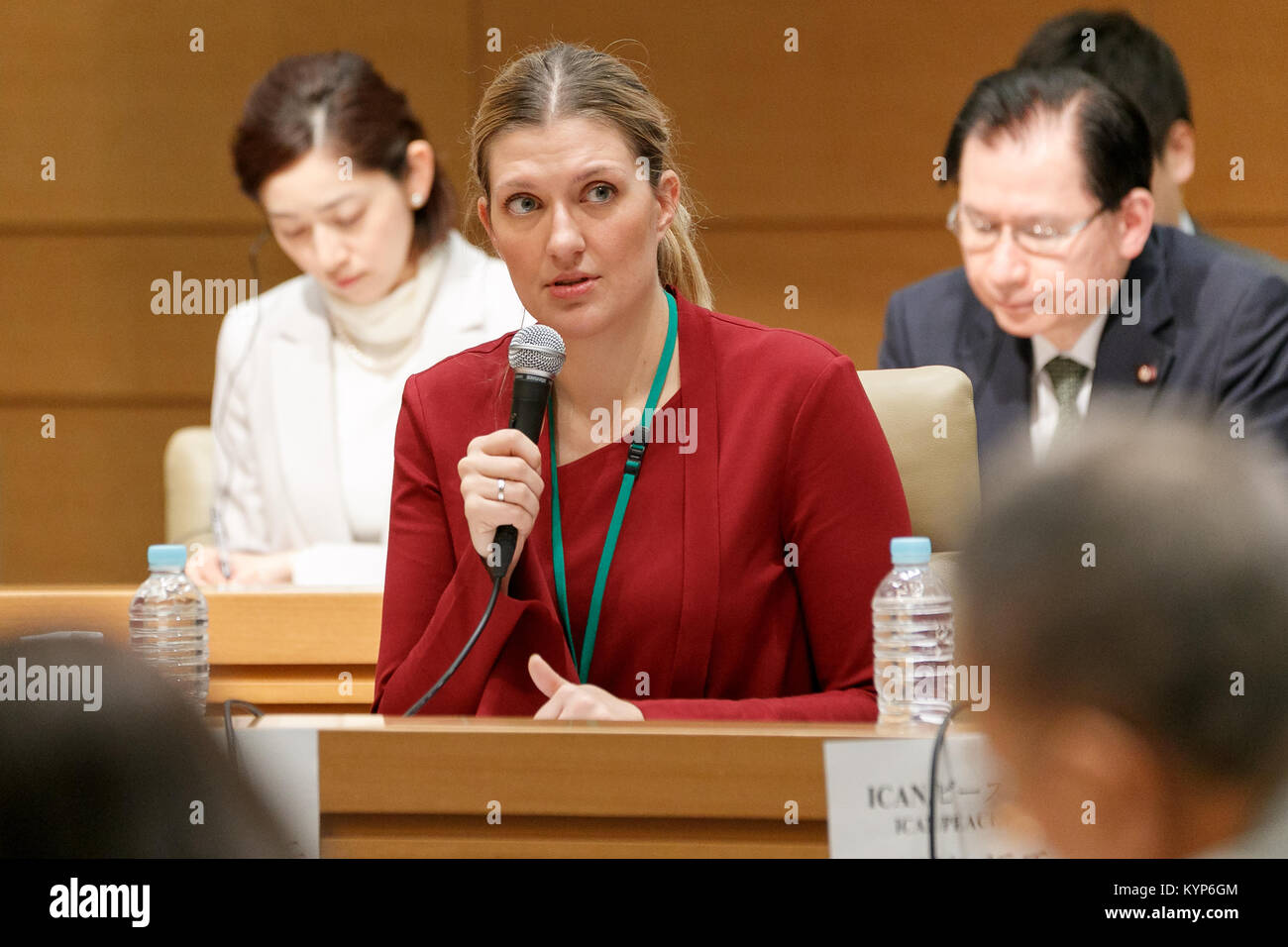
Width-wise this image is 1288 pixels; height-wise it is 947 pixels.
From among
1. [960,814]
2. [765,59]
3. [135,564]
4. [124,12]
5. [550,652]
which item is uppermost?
[124,12]

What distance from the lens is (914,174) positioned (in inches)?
166

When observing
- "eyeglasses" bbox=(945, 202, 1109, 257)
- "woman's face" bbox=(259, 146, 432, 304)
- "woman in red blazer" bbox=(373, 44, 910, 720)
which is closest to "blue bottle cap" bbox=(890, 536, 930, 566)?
"woman in red blazer" bbox=(373, 44, 910, 720)

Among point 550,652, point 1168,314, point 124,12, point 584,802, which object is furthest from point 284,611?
point 124,12

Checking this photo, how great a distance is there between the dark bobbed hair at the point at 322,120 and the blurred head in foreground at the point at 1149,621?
2.69m

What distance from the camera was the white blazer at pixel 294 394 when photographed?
2.98 meters

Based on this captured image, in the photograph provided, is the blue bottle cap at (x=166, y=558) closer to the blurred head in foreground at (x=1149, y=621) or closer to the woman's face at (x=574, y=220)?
the woman's face at (x=574, y=220)

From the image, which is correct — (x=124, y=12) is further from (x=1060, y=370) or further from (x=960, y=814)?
(x=960, y=814)

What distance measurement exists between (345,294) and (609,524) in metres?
1.65

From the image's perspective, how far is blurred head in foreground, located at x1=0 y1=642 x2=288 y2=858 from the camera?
47 centimetres

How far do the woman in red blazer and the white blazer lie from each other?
4.24ft

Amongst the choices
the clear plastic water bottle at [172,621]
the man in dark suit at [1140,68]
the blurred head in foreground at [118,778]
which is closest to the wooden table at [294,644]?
the clear plastic water bottle at [172,621]

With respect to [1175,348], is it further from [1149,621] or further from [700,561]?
[1149,621]

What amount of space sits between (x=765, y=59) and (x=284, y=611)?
2.89 meters

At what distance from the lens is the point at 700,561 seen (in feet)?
5.00
